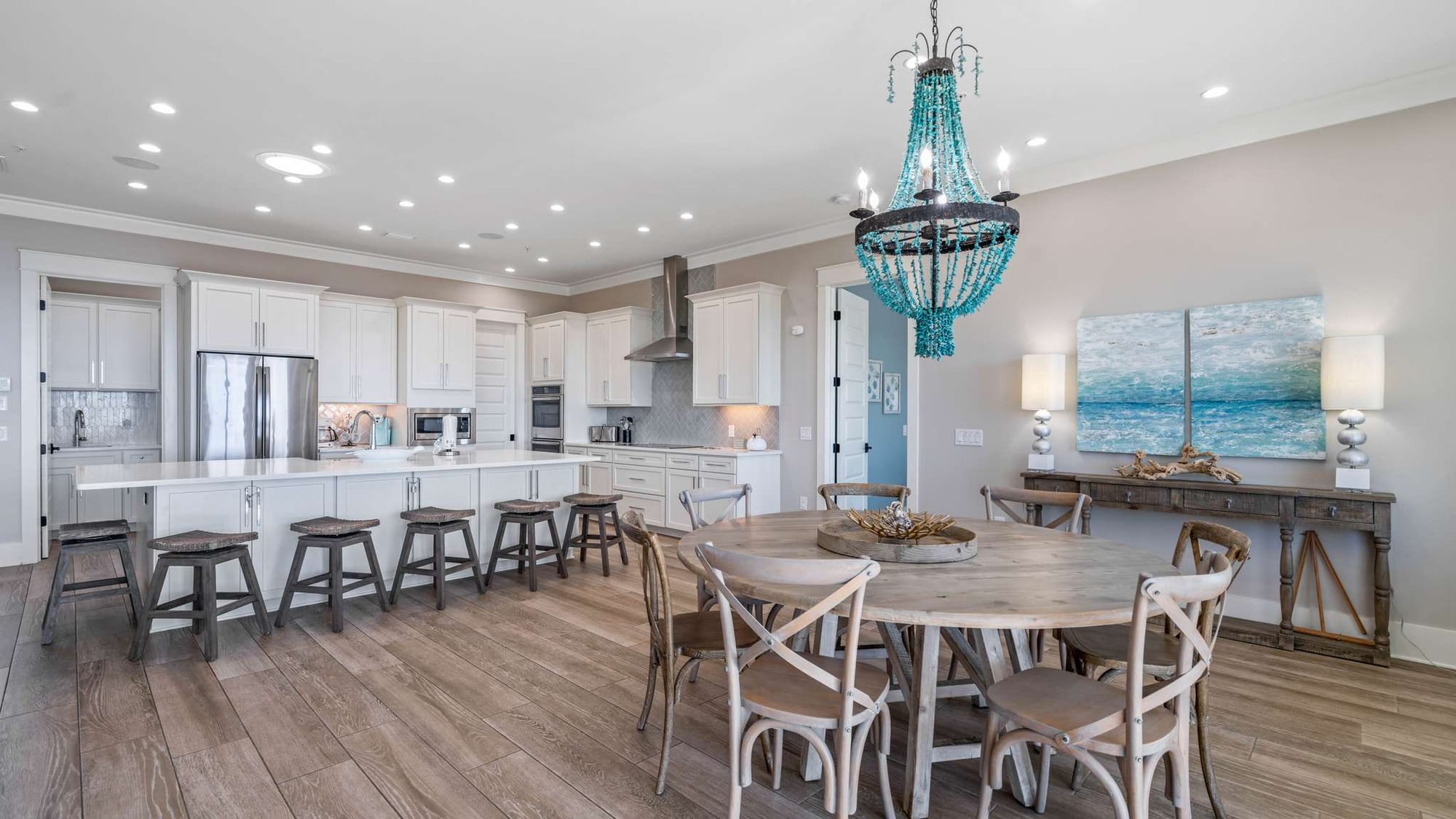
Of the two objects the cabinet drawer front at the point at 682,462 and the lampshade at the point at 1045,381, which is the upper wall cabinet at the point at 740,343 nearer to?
the cabinet drawer front at the point at 682,462

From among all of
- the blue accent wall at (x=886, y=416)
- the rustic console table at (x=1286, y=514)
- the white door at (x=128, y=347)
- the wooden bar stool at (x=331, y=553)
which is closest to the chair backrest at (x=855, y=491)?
the rustic console table at (x=1286, y=514)

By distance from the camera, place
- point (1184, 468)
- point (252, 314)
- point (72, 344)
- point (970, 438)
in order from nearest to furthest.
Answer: point (1184, 468), point (970, 438), point (252, 314), point (72, 344)

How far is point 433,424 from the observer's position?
282 inches

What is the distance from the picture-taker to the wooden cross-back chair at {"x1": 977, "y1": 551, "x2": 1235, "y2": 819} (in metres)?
1.61

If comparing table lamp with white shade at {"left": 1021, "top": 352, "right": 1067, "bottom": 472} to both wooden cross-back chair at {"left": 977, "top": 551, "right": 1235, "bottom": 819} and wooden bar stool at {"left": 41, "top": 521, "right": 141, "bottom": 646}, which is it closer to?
wooden cross-back chair at {"left": 977, "top": 551, "right": 1235, "bottom": 819}

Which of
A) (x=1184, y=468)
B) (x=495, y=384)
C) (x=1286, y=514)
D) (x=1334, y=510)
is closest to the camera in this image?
(x=1334, y=510)

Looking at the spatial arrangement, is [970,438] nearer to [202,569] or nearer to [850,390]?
[850,390]

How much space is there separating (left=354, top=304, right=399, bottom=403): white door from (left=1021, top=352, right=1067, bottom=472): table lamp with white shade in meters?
5.96

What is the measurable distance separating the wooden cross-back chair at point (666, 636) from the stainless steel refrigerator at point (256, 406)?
5023mm

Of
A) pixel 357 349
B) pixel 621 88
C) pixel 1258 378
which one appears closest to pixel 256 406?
pixel 357 349

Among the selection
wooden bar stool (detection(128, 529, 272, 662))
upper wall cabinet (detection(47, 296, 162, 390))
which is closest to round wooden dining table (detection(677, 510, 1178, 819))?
wooden bar stool (detection(128, 529, 272, 662))

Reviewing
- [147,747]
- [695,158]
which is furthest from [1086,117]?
[147,747]

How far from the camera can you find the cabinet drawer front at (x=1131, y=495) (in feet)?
12.4

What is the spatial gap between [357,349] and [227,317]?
1.15 meters
